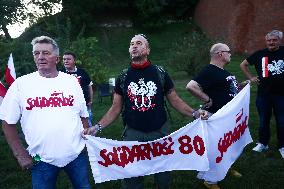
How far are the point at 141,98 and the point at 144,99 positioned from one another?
36mm

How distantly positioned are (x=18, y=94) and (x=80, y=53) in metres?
15.0

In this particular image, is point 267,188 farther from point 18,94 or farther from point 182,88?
point 182,88

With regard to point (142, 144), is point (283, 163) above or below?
below

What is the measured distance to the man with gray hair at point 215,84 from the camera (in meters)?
5.49

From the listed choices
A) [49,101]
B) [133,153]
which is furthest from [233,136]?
[49,101]

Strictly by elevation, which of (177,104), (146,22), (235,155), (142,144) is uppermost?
(146,22)

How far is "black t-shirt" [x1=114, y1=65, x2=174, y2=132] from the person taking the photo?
4406 millimetres

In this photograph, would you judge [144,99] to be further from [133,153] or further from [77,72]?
[77,72]

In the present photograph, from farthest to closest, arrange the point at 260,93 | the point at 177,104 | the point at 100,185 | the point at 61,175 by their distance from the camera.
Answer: the point at 260,93
the point at 61,175
the point at 100,185
the point at 177,104

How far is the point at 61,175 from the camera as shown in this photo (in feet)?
22.0

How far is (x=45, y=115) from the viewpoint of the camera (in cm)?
358

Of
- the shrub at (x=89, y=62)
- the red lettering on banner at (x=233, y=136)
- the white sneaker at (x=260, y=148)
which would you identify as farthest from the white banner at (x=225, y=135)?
the shrub at (x=89, y=62)

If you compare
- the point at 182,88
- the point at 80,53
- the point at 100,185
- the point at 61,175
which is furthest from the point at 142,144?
the point at 80,53

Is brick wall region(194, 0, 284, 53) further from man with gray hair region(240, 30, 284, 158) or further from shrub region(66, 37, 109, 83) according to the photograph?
man with gray hair region(240, 30, 284, 158)
